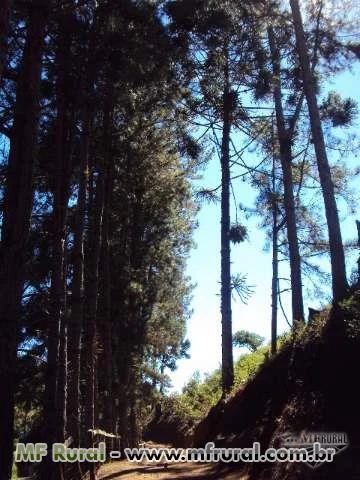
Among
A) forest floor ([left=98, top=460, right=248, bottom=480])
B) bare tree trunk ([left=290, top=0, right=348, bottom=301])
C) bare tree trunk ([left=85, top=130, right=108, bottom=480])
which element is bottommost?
forest floor ([left=98, top=460, right=248, bottom=480])

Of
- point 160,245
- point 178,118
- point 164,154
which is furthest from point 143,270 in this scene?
point 178,118

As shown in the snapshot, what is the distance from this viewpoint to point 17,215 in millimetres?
7375

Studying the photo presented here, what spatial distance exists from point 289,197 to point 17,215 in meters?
9.90

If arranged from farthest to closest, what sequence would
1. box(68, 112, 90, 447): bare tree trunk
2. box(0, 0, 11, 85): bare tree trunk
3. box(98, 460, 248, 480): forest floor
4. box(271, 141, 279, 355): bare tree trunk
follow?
1. box(271, 141, 279, 355): bare tree trunk
2. box(68, 112, 90, 447): bare tree trunk
3. box(98, 460, 248, 480): forest floor
4. box(0, 0, 11, 85): bare tree trunk

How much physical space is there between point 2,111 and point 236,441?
790cm

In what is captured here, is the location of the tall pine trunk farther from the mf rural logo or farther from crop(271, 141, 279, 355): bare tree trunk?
crop(271, 141, 279, 355): bare tree trunk

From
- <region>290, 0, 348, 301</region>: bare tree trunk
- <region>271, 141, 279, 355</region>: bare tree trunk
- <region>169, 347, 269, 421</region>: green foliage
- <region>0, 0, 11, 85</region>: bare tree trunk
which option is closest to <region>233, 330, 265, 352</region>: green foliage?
<region>169, 347, 269, 421</region>: green foliage

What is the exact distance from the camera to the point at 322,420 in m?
7.73

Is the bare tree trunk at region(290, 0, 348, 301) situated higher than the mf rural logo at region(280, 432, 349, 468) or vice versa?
the bare tree trunk at region(290, 0, 348, 301)

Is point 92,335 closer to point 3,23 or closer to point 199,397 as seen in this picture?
point 3,23

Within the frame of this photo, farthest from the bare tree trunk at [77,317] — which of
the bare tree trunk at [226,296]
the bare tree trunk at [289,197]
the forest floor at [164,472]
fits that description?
the bare tree trunk at [289,197]

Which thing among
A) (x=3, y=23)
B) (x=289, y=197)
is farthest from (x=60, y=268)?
(x=289, y=197)

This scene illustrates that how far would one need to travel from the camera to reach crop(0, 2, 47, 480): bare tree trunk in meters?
6.78

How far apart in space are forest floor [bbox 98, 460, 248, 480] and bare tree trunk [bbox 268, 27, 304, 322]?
511cm
